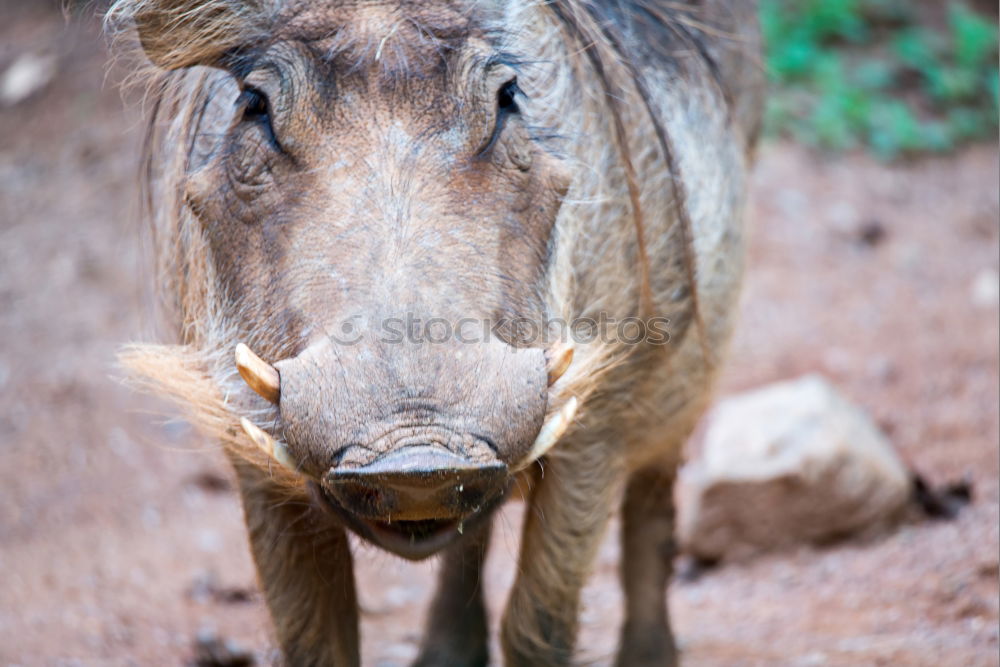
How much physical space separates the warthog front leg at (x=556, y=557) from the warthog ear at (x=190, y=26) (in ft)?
3.98

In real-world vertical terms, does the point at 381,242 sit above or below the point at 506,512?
above

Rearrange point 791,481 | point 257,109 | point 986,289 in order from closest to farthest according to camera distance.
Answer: point 257,109 → point 791,481 → point 986,289

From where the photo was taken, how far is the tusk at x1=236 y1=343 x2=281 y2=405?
73.4 inches

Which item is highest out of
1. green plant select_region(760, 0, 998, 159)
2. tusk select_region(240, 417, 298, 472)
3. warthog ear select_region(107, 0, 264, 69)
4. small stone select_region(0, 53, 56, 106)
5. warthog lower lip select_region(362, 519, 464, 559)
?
warthog ear select_region(107, 0, 264, 69)

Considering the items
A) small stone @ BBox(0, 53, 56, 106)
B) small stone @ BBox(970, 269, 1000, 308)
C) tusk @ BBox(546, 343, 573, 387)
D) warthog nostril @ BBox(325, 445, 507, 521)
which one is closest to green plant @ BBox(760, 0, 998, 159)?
small stone @ BBox(970, 269, 1000, 308)

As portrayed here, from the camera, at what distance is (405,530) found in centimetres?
200

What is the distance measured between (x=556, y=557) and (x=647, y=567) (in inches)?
35.0

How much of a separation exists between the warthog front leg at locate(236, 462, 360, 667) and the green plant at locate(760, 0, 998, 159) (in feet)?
18.6

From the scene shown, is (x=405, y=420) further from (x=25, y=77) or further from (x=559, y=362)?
(x=25, y=77)

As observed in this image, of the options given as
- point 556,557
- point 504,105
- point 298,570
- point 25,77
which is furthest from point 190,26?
point 25,77

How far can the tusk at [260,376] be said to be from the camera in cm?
187

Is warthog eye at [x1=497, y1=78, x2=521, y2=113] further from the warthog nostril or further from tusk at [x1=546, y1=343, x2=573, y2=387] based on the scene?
the warthog nostril

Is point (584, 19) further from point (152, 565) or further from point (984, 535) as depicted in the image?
point (152, 565)

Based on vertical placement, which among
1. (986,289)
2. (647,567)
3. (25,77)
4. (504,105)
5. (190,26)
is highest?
(190,26)
